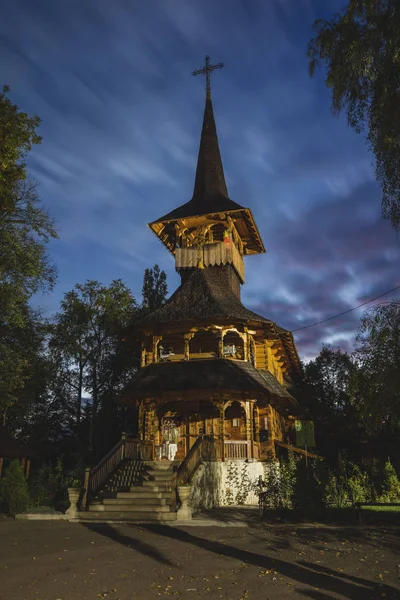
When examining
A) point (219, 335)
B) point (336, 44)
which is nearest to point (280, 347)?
point (219, 335)

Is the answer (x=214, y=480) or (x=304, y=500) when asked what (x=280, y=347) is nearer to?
(x=214, y=480)

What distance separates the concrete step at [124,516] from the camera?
13.5 meters

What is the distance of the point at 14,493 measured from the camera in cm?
1608

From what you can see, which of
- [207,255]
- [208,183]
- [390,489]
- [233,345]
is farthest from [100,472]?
[208,183]

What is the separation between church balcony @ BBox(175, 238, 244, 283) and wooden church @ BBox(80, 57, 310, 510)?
58 millimetres

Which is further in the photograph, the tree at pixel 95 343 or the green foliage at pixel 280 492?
the tree at pixel 95 343

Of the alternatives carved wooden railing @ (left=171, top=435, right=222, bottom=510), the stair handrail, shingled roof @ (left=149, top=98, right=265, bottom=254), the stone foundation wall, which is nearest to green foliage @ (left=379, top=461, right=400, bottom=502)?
the stone foundation wall

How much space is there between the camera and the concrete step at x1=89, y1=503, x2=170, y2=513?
1391 cm

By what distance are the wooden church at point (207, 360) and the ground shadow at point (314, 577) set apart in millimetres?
5876

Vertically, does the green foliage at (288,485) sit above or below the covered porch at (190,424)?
below

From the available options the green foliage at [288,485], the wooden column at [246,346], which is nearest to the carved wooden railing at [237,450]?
the green foliage at [288,485]

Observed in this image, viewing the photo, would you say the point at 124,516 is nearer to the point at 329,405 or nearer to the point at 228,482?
the point at 228,482

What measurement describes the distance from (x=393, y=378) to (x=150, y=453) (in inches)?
504

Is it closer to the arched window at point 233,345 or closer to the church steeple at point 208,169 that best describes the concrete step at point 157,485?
the arched window at point 233,345
